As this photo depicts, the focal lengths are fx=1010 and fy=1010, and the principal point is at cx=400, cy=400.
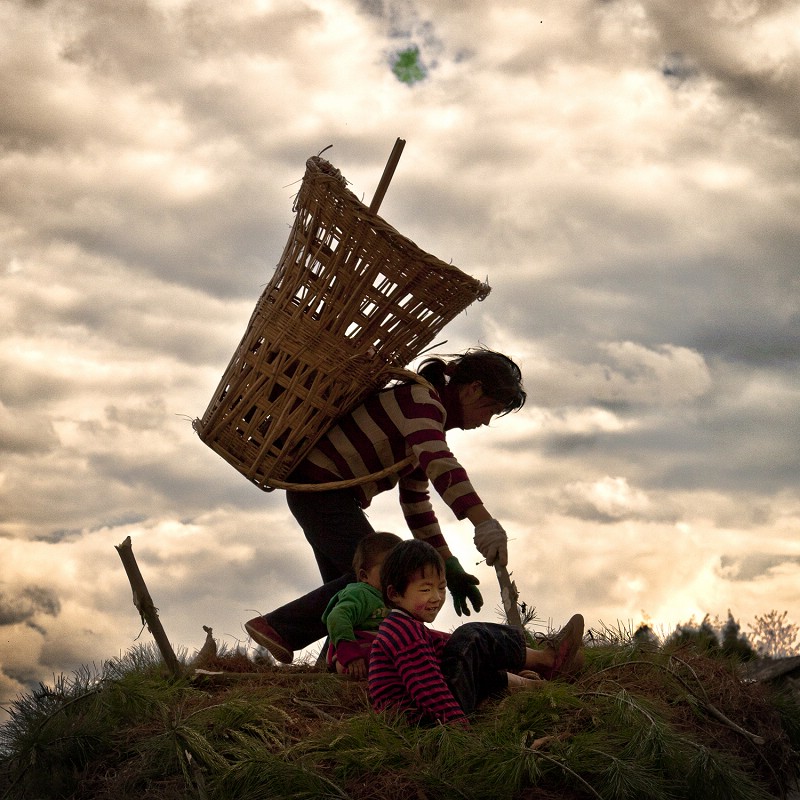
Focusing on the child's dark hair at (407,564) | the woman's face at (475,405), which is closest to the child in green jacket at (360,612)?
the child's dark hair at (407,564)

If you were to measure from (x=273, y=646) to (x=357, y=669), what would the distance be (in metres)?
0.67

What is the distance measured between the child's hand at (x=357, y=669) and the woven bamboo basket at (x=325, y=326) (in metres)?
0.84

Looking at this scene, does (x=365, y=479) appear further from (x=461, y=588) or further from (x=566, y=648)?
(x=566, y=648)

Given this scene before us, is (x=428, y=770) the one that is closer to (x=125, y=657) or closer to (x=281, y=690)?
(x=281, y=690)

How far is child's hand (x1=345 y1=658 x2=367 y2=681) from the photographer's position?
356cm

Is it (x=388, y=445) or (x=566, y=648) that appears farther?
(x=388, y=445)

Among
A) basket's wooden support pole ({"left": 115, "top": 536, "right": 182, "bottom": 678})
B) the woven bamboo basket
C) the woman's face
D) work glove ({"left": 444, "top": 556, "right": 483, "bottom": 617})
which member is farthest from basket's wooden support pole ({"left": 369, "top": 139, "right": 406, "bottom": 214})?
basket's wooden support pole ({"left": 115, "top": 536, "right": 182, "bottom": 678})

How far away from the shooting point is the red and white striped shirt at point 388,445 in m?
3.90

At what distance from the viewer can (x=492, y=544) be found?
12.3 feet

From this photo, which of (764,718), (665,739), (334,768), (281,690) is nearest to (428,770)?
(334,768)

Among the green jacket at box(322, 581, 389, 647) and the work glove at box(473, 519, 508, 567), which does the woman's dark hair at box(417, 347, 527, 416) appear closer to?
the work glove at box(473, 519, 508, 567)

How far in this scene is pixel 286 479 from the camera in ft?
13.6

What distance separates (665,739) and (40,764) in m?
1.84

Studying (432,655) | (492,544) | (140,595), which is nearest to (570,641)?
(492,544)
